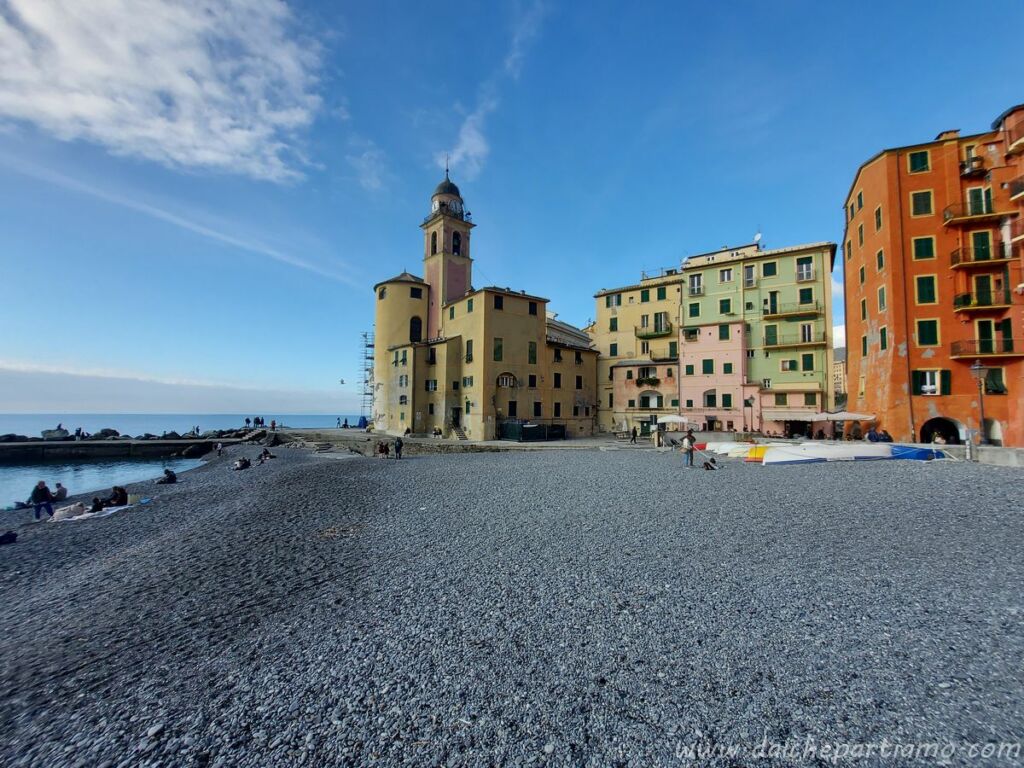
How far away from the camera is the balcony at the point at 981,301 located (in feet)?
69.1

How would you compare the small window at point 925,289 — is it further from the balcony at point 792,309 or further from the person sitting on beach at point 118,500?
the person sitting on beach at point 118,500

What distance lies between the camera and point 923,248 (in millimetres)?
23125

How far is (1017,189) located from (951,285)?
5201 mm

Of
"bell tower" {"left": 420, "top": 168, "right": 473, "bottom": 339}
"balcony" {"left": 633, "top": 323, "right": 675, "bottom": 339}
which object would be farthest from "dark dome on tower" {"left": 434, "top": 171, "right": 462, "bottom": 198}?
"balcony" {"left": 633, "top": 323, "right": 675, "bottom": 339}

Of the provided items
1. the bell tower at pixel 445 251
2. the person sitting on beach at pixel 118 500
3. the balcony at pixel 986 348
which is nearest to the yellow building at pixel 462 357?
the bell tower at pixel 445 251

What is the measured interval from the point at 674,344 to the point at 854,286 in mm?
13194

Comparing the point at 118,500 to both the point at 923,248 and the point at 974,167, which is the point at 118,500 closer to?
the point at 923,248

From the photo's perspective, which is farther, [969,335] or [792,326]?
[792,326]

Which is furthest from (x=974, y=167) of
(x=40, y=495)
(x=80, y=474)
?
(x=80, y=474)

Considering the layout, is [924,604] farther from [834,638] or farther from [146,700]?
[146,700]

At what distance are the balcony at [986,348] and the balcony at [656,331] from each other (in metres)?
18.8

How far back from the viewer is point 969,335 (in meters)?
21.8

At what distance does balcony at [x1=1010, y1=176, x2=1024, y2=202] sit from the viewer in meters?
20.7

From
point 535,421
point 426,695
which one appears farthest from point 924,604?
point 535,421
